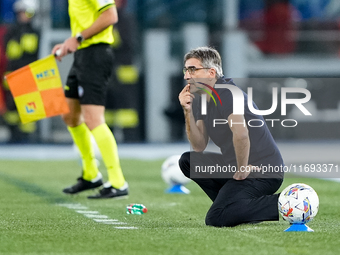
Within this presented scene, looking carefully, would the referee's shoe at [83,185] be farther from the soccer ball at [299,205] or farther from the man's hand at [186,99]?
the soccer ball at [299,205]

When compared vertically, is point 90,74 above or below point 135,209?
above

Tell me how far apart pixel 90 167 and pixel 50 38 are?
6885 mm

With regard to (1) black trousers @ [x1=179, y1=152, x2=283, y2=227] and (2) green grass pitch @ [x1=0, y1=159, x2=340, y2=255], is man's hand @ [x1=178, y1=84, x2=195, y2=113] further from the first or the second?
(2) green grass pitch @ [x1=0, y1=159, x2=340, y2=255]

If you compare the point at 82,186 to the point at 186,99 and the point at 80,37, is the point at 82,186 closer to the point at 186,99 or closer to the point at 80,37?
the point at 80,37

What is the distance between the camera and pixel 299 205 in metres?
3.84

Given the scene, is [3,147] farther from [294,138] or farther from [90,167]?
[90,167]

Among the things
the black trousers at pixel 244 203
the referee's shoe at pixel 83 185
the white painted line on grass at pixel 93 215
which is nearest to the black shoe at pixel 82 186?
the referee's shoe at pixel 83 185

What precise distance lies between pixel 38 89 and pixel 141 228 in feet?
6.62

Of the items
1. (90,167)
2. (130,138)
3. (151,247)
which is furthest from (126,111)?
(151,247)

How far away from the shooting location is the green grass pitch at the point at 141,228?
335 centimetres

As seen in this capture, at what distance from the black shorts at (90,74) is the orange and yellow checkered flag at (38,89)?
0.12 m

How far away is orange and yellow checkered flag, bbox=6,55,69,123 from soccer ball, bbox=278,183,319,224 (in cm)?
232

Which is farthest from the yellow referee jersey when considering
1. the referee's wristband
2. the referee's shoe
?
the referee's shoe

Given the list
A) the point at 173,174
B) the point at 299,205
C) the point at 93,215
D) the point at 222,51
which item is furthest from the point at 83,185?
the point at 222,51
